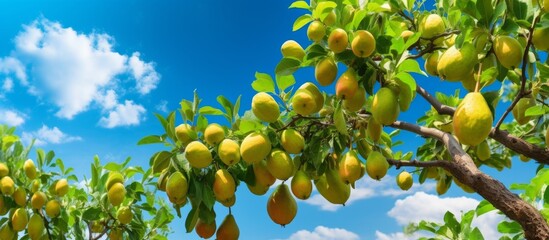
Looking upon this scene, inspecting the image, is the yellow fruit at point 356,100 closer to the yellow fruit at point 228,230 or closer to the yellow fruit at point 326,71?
the yellow fruit at point 326,71

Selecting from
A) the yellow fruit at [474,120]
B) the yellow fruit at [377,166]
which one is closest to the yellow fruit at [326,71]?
the yellow fruit at [377,166]

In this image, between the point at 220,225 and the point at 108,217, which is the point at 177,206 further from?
the point at 108,217

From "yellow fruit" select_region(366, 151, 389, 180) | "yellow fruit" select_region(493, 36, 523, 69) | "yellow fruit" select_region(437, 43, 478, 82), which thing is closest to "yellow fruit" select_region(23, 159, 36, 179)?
"yellow fruit" select_region(366, 151, 389, 180)

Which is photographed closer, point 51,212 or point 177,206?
point 177,206

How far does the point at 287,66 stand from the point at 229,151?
0.41m

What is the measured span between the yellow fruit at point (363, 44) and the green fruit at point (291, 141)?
42 centimetres

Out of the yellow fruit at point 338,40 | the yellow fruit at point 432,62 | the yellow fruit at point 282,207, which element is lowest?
the yellow fruit at point 282,207

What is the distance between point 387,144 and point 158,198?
8.55 ft

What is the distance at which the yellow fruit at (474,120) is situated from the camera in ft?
4.47

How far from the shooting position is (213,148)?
196 cm

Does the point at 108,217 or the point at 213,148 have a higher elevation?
the point at 108,217

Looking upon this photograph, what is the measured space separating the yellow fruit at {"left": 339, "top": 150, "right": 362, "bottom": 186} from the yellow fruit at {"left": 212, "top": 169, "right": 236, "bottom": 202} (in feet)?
1.46

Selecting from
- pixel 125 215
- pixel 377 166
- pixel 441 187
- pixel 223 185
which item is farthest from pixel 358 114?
pixel 125 215

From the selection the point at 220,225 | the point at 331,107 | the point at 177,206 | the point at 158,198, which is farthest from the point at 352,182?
the point at 158,198
